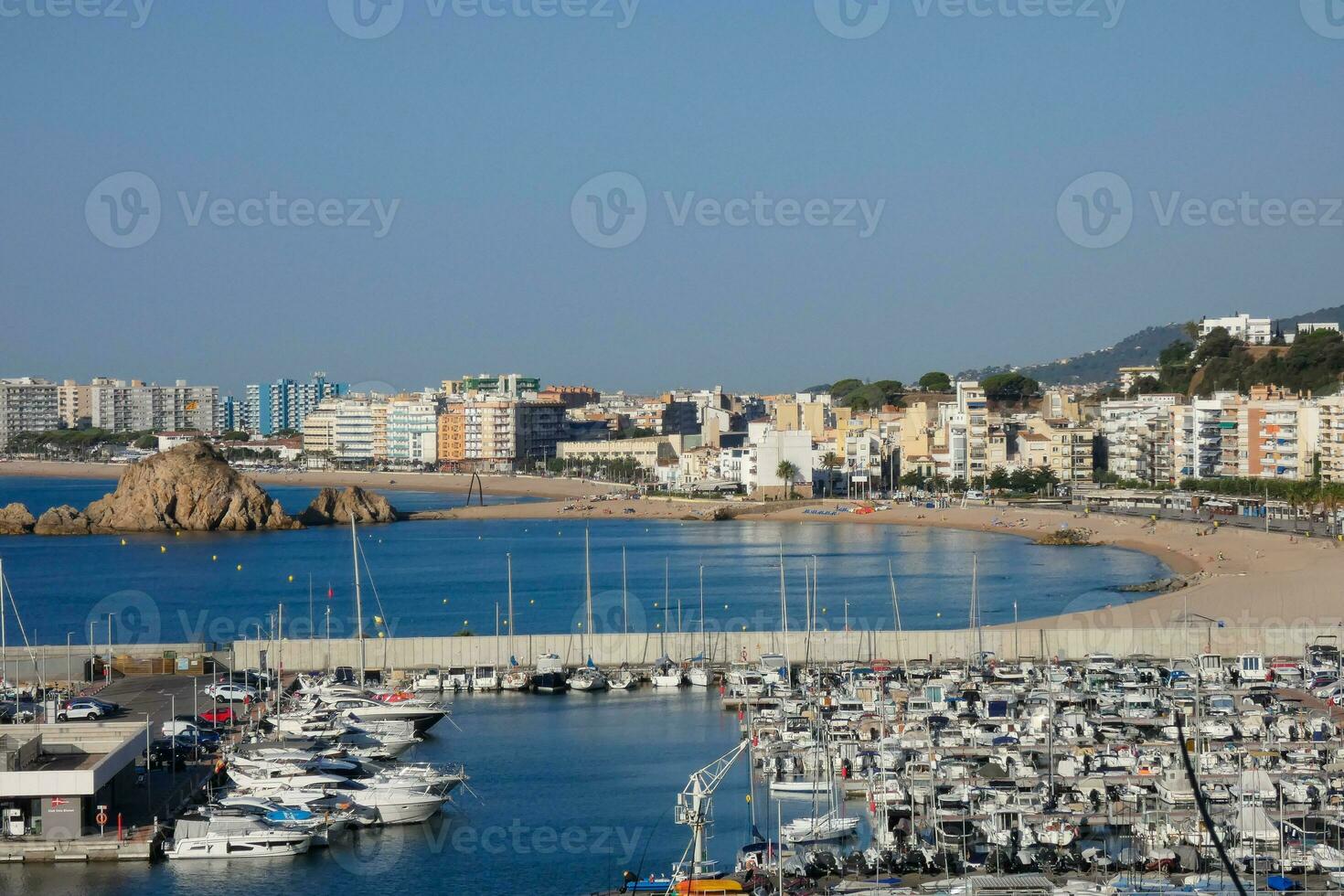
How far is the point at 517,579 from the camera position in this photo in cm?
3162

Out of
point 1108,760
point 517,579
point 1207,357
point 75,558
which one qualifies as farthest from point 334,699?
point 1207,357

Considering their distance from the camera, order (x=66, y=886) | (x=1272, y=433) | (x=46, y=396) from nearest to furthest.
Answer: (x=66, y=886)
(x=1272, y=433)
(x=46, y=396)

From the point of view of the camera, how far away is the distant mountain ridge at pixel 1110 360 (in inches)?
6107

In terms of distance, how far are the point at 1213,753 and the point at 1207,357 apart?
4692cm

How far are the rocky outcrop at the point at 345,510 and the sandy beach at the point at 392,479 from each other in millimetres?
10388

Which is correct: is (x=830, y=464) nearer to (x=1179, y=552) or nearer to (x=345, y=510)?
(x=345, y=510)

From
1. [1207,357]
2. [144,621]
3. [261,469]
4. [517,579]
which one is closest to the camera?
[144,621]

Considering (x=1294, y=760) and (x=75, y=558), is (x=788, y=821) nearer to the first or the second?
(x=1294, y=760)

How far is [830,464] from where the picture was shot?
5538 cm


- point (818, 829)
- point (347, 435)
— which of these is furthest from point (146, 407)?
point (818, 829)

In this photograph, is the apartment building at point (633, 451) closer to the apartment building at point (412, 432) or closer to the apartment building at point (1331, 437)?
the apartment building at point (412, 432)

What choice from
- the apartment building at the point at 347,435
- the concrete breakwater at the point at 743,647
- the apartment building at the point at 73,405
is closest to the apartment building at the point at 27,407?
the apartment building at the point at 73,405

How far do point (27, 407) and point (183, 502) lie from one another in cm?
6551

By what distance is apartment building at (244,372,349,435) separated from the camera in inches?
4628
